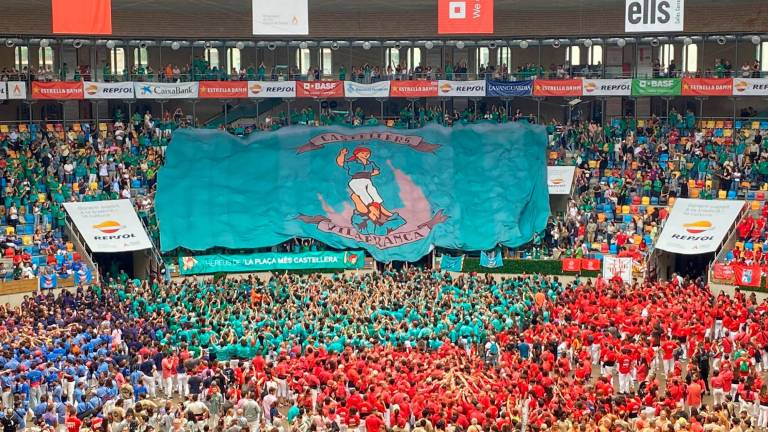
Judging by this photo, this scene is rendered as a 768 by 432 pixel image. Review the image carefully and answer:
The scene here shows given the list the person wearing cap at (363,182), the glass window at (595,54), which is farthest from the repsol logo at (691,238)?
the glass window at (595,54)

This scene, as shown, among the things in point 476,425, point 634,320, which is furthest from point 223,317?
point 476,425

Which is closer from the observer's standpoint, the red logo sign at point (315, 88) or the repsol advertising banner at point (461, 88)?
the red logo sign at point (315, 88)

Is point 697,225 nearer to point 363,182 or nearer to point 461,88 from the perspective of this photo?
point 461,88

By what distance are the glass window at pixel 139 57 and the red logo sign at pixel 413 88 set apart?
12.4 metres

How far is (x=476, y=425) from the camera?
22.3m

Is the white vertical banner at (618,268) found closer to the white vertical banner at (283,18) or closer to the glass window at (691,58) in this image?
the white vertical banner at (283,18)

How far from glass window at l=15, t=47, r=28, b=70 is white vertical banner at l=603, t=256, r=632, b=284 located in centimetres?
2927

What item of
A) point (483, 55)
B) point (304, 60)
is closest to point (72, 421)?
point (304, 60)

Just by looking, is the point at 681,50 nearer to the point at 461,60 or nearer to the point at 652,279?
the point at 461,60

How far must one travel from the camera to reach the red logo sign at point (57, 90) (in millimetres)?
52562

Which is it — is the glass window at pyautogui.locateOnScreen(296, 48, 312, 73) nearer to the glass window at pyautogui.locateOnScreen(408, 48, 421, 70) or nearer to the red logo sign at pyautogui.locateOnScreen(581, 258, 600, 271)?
the glass window at pyautogui.locateOnScreen(408, 48, 421, 70)

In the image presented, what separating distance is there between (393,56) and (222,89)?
9790 millimetres

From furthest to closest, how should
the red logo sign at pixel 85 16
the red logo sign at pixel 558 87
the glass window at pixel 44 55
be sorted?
1. the glass window at pixel 44 55
2. the red logo sign at pixel 558 87
3. the red logo sign at pixel 85 16

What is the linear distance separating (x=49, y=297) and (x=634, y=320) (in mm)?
18706
